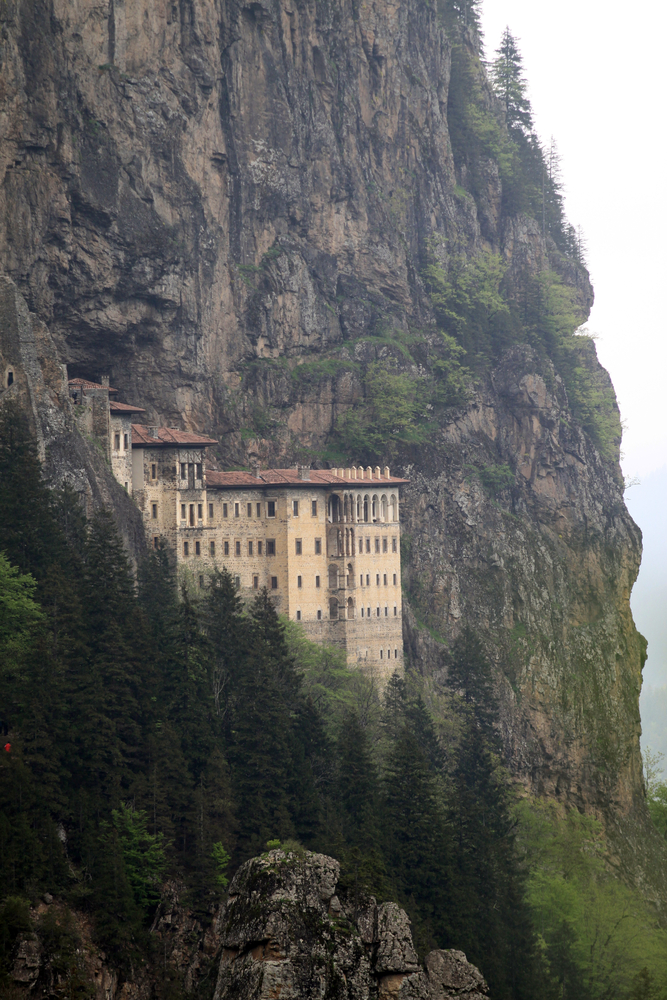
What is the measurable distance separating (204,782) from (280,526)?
26793 mm

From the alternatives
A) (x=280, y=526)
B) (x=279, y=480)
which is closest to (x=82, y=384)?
(x=279, y=480)

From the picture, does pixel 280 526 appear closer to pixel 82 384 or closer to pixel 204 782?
pixel 82 384

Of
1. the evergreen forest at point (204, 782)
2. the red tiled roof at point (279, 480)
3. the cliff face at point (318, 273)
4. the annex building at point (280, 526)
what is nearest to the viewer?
the evergreen forest at point (204, 782)

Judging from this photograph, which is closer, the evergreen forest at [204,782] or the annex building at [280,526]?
the evergreen forest at [204,782]

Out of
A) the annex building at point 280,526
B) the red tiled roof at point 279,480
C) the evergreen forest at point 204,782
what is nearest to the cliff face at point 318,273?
the red tiled roof at point 279,480

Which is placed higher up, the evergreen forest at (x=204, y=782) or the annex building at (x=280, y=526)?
the annex building at (x=280, y=526)

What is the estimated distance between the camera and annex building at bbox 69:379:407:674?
85.1 m

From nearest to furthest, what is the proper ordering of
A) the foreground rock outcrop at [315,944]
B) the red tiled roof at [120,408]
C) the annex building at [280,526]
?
the foreground rock outcrop at [315,944] → the red tiled roof at [120,408] → the annex building at [280,526]

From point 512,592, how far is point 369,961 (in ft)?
191

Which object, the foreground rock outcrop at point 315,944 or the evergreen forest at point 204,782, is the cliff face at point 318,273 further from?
the foreground rock outcrop at point 315,944

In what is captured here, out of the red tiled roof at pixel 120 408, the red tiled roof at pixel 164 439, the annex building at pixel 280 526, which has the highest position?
the red tiled roof at pixel 120 408

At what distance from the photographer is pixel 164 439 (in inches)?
3386

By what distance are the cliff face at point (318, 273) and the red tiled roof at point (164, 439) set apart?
5.93 m

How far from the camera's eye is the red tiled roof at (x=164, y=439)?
280 ft
